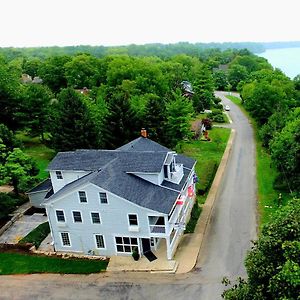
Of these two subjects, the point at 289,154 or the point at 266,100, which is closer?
the point at 289,154

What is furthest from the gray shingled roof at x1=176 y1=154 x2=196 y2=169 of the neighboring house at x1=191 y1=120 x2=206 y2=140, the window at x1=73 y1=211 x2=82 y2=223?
the neighboring house at x1=191 y1=120 x2=206 y2=140

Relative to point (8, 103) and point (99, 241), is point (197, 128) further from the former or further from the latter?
point (99, 241)

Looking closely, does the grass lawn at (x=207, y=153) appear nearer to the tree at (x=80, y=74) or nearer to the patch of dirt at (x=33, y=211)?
the patch of dirt at (x=33, y=211)

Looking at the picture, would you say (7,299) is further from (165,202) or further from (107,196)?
(165,202)

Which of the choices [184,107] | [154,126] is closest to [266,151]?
[184,107]

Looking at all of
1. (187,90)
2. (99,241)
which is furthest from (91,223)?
(187,90)

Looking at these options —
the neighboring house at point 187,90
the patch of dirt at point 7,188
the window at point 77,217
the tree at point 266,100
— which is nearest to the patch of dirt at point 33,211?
the patch of dirt at point 7,188

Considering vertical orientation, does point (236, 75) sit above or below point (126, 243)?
below
